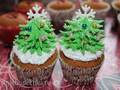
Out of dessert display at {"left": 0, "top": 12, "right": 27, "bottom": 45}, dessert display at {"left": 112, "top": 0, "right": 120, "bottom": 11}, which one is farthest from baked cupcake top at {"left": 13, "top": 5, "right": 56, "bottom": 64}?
dessert display at {"left": 112, "top": 0, "right": 120, "bottom": 11}

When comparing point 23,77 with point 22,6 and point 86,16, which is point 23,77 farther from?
point 22,6

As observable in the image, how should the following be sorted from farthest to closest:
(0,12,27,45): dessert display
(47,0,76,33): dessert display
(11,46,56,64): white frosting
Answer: (47,0,76,33): dessert display
(0,12,27,45): dessert display
(11,46,56,64): white frosting

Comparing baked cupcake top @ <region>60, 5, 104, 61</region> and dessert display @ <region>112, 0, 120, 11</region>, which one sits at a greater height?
dessert display @ <region>112, 0, 120, 11</region>

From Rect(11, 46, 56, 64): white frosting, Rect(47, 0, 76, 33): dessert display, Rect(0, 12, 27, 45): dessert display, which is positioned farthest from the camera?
Rect(47, 0, 76, 33): dessert display

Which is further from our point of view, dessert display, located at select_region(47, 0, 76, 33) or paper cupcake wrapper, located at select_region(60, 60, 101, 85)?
dessert display, located at select_region(47, 0, 76, 33)

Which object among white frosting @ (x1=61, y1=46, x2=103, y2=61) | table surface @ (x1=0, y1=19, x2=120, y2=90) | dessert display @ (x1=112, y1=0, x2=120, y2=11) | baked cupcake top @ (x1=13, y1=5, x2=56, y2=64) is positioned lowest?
table surface @ (x1=0, y1=19, x2=120, y2=90)

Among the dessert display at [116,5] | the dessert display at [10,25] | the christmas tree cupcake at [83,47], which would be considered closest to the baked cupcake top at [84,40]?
the christmas tree cupcake at [83,47]

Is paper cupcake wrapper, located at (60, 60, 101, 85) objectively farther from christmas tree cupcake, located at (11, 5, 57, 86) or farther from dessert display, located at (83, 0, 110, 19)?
Result: dessert display, located at (83, 0, 110, 19)
